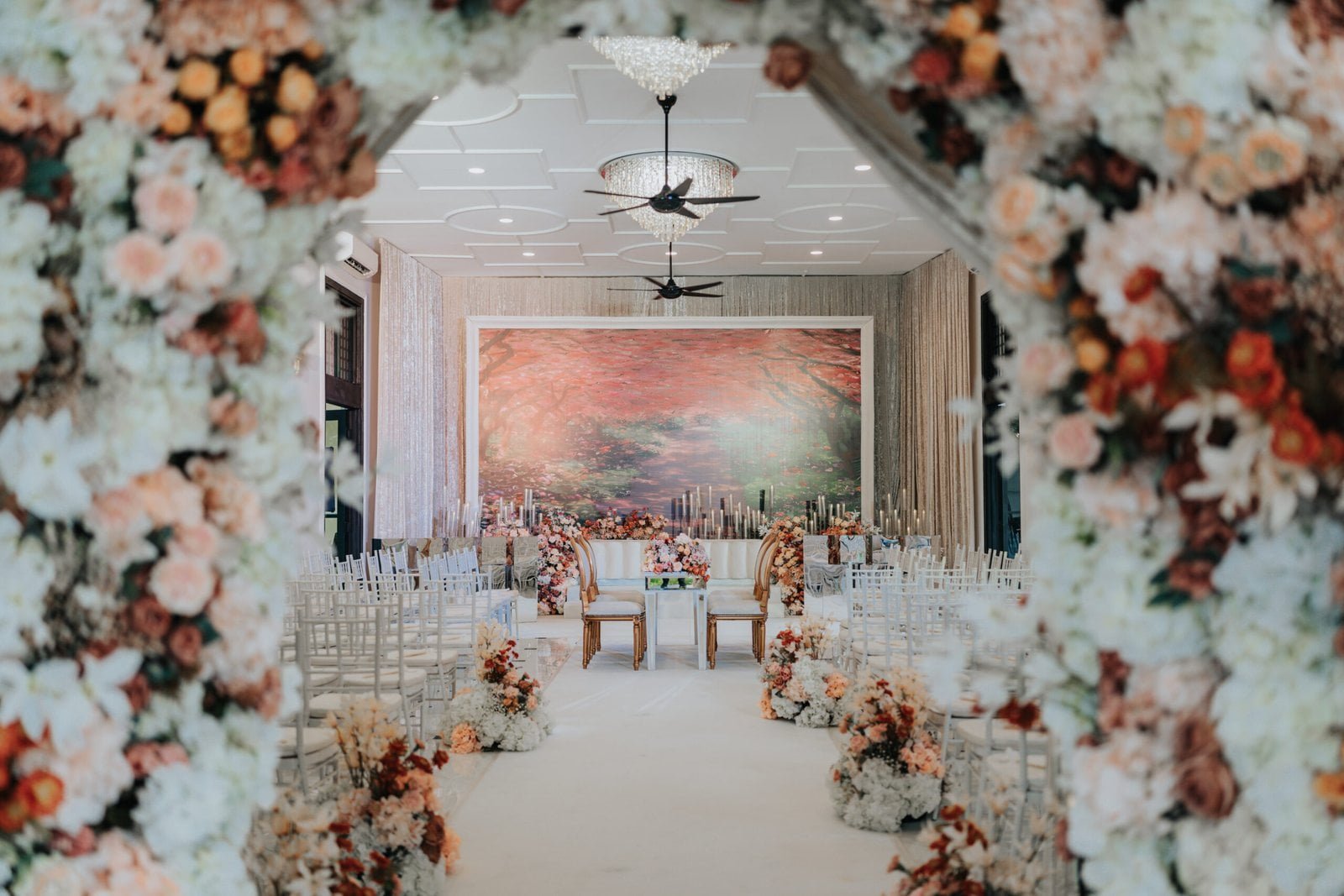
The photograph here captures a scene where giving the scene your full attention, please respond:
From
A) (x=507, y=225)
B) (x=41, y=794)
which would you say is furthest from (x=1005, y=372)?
(x=507, y=225)

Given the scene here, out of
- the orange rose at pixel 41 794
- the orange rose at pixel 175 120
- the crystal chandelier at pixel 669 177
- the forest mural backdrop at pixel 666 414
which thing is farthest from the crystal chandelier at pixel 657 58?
the forest mural backdrop at pixel 666 414

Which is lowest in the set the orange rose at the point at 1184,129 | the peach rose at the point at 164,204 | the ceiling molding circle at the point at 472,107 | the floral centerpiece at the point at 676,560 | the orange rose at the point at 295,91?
the floral centerpiece at the point at 676,560

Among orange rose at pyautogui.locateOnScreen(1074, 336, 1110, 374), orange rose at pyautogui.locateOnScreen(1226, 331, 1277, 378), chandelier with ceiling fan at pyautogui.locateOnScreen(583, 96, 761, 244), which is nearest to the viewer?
orange rose at pyautogui.locateOnScreen(1226, 331, 1277, 378)

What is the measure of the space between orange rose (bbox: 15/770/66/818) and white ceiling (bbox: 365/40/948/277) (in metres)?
3.22

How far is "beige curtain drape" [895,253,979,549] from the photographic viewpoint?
11.0 m

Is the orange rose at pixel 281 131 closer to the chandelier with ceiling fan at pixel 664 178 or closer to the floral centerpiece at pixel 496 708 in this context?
the floral centerpiece at pixel 496 708

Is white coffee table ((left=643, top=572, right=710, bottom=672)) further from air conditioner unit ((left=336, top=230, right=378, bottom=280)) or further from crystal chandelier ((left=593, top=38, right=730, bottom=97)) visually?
air conditioner unit ((left=336, top=230, right=378, bottom=280))

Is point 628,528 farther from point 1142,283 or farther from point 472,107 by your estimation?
point 1142,283

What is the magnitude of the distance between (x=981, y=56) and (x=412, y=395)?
1052cm

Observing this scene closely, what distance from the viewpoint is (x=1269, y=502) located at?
162 cm

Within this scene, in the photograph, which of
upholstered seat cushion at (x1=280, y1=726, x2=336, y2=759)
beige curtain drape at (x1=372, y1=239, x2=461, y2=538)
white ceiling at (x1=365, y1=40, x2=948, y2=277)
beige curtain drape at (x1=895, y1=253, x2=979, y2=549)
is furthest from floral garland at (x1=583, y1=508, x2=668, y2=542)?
upholstered seat cushion at (x1=280, y1=726, x2=336, y2=759)

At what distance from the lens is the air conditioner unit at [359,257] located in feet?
32.4

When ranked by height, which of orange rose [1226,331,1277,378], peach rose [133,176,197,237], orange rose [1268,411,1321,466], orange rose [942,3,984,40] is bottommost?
orange rose [1268,411,1321,466]

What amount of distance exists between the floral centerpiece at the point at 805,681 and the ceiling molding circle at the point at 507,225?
512cm
